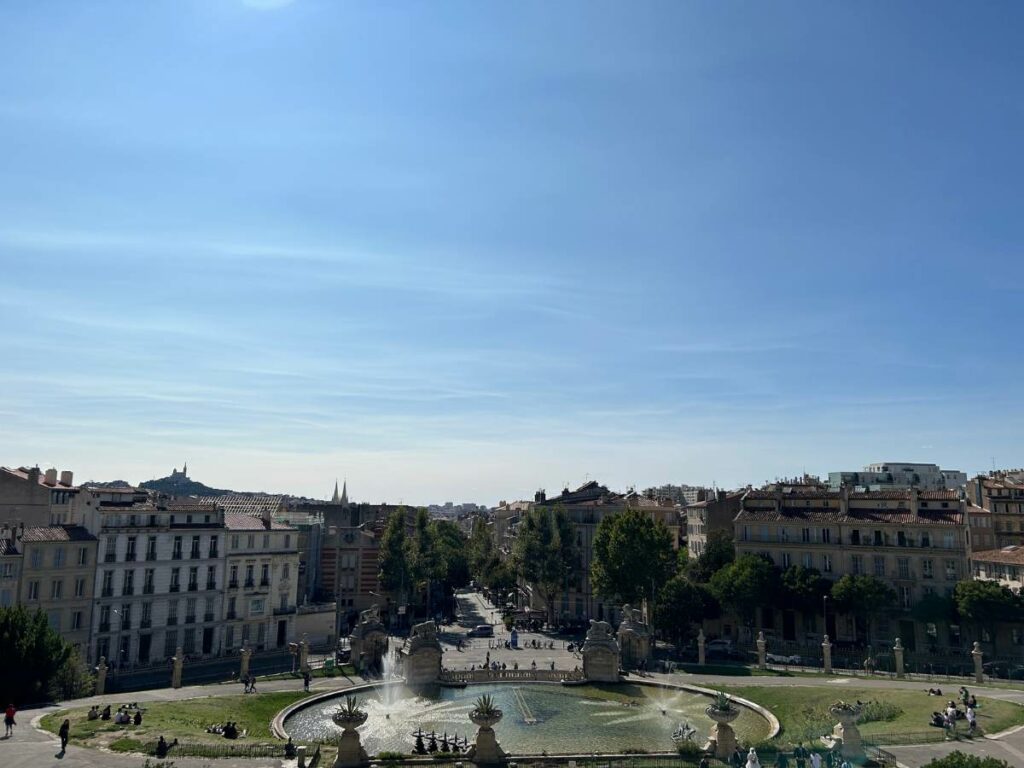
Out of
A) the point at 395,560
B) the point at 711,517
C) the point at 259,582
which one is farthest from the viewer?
the point at 711,517

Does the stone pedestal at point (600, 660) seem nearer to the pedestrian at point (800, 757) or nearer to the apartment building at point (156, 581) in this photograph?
the pedestrian at point (800, 757)

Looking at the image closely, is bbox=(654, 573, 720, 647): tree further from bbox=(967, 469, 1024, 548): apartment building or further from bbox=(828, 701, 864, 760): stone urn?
bbox=(828, 701, 864, 760): stone urn

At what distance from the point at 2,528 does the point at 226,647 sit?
2032 centimetres

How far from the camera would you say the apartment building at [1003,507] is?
81.4 meters

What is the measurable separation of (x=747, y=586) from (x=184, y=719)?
50.1 meters

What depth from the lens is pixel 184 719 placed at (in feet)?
138

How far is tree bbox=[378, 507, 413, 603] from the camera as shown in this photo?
8500 cm

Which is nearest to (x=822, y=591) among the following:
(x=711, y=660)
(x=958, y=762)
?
(x=711, y=660)

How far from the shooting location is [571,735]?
4103cm

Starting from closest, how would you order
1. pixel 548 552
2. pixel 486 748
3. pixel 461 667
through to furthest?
pixel 486 748 < pixel 461 667 < pixel 548 552

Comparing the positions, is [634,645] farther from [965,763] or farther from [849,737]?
[965,763]

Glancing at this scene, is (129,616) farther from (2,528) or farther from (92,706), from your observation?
(92,706)

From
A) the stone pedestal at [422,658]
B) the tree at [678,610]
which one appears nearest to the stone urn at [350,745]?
the stone pedestal at [422,658]

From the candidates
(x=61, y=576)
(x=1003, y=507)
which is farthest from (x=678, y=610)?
(x=61, y=576)
